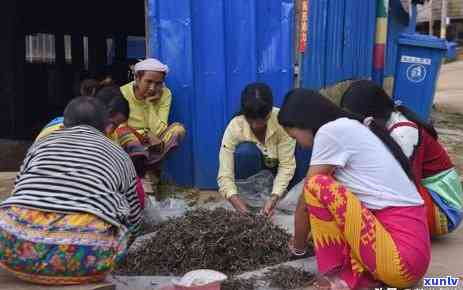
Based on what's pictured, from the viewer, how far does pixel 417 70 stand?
287 inches

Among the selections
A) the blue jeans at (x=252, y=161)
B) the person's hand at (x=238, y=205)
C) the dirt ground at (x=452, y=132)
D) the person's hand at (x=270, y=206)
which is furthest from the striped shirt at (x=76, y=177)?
the dirt ground at (x=452, y=132)

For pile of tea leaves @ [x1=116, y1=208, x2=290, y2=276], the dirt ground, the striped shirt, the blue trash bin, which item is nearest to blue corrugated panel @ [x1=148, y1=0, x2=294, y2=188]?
pile of tea leaves @ [x1=116, y1=208, x2=290, y2=276]

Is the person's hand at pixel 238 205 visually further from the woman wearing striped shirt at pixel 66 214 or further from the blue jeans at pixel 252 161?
the woman wearing striped shirt at pixel 66 214

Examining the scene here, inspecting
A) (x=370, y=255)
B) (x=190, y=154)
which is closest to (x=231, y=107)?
(x=190, y=154)

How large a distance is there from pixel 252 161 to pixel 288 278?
71.1 inches

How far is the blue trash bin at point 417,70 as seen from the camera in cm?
720

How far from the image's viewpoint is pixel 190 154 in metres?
4.89

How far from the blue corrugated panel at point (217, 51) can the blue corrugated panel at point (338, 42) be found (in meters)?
0.30

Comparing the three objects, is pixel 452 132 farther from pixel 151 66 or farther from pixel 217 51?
pixel 151 66

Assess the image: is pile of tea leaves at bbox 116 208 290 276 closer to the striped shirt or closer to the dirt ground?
the striped shirt

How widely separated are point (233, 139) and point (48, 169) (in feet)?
5.90

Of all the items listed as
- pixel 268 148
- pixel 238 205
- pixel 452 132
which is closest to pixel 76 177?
pixel 238 205

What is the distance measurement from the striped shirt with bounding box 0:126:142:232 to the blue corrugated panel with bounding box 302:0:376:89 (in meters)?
2.40

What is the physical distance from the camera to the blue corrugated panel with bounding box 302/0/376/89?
4966mm
